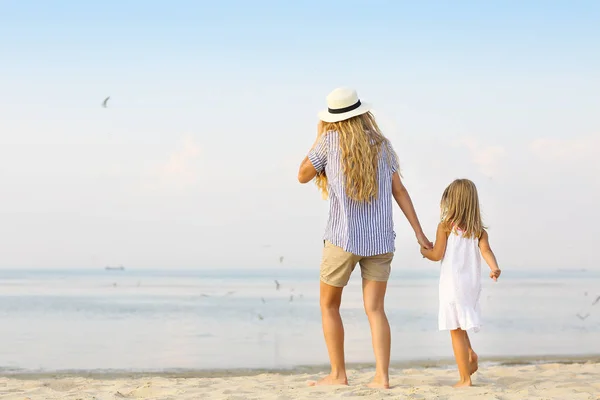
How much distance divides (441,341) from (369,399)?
4685 millimetres

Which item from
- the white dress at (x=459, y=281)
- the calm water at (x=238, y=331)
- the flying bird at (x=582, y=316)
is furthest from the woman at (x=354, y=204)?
the flying bird at (x=582, y=316)

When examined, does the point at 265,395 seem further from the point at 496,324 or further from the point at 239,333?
the point at 496,324

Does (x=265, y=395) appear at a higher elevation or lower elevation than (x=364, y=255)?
lower

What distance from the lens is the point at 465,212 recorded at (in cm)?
442

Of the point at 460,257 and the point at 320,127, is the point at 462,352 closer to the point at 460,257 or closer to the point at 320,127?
the point at 460,257

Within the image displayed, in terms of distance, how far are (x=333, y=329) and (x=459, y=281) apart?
2.43 ft

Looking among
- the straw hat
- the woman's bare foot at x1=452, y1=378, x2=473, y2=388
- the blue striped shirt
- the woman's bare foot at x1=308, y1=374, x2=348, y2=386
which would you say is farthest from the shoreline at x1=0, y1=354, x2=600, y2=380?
the straw hat

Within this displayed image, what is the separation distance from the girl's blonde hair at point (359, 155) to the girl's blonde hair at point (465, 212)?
1.51 ft

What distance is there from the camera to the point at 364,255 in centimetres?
425

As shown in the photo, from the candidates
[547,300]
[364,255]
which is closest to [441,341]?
[364,255]

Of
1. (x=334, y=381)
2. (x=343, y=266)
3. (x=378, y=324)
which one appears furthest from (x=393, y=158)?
(x=334, y=381)

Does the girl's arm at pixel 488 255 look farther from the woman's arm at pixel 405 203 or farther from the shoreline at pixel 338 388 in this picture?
the shoreline at pixel 338 388

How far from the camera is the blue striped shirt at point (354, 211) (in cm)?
425

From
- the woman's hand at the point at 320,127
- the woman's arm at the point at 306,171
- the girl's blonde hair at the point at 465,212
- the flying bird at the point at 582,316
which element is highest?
the woman's hand at the point at 320,127
